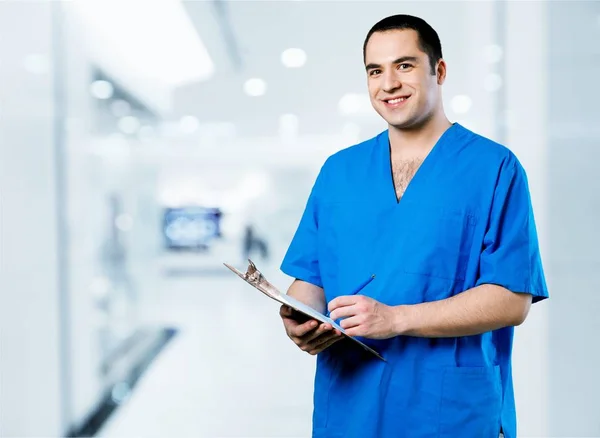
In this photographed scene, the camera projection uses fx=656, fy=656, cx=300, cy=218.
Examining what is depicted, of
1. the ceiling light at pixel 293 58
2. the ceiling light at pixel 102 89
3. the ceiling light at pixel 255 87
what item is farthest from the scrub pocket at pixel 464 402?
the ceiling light at pixel 102 89

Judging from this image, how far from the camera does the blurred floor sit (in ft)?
10.6

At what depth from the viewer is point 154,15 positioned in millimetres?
4027

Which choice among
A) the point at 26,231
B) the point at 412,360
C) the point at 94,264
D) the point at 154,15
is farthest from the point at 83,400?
the point at 412,360

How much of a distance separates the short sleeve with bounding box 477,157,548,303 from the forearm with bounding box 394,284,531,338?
30 mm

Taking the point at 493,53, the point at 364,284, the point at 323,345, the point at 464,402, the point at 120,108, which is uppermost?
the point at 120,108

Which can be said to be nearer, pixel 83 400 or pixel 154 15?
pixel 83 400

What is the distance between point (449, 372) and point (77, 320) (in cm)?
244

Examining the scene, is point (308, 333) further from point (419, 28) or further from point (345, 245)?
point (419, 28)

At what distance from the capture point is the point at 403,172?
1.33m

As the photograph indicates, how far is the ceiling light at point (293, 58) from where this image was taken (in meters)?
3.25

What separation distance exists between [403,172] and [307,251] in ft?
0.86

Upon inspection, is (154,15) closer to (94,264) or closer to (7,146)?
(94,264)

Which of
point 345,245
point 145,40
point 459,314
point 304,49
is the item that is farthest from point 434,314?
point 145,40

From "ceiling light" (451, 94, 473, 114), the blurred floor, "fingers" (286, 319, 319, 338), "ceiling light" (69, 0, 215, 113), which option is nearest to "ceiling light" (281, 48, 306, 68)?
"ceiling light" (69, 0, 215, 113)
